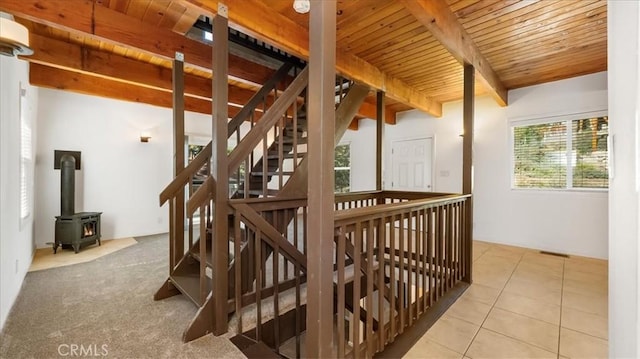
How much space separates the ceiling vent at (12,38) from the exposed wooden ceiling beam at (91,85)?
8.57 feet

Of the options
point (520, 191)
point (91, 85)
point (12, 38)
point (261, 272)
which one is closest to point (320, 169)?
point (261, 272)

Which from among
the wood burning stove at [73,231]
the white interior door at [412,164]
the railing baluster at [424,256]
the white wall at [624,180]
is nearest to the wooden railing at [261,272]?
the railing baluster at [424,256]

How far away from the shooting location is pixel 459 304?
2.41 m

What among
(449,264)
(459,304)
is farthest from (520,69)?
(459,304)

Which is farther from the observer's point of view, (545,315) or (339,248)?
(545,315)

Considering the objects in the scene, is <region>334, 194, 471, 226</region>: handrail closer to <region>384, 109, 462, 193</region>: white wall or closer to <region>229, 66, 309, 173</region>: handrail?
<region>229, 66, 309, 173</region>: handrail

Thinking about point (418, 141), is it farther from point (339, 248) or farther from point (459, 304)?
point (339, 248)

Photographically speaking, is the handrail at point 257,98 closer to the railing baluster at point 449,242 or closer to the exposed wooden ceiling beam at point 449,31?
the exposed wooden ceiling beam at point 449,31

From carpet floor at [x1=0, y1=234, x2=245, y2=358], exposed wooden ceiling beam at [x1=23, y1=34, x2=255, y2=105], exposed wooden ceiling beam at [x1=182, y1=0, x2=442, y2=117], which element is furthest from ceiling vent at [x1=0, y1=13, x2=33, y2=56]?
carpet floor at [x1=0, y1=234, x2=245, y2=358]

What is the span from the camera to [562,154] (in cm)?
406

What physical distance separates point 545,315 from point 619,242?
212 centimetres

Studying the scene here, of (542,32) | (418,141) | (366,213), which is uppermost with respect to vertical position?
(542,32)

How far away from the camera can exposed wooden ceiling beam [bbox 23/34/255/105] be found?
109 inches

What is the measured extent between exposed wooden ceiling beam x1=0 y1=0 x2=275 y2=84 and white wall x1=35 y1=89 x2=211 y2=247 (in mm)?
2951
